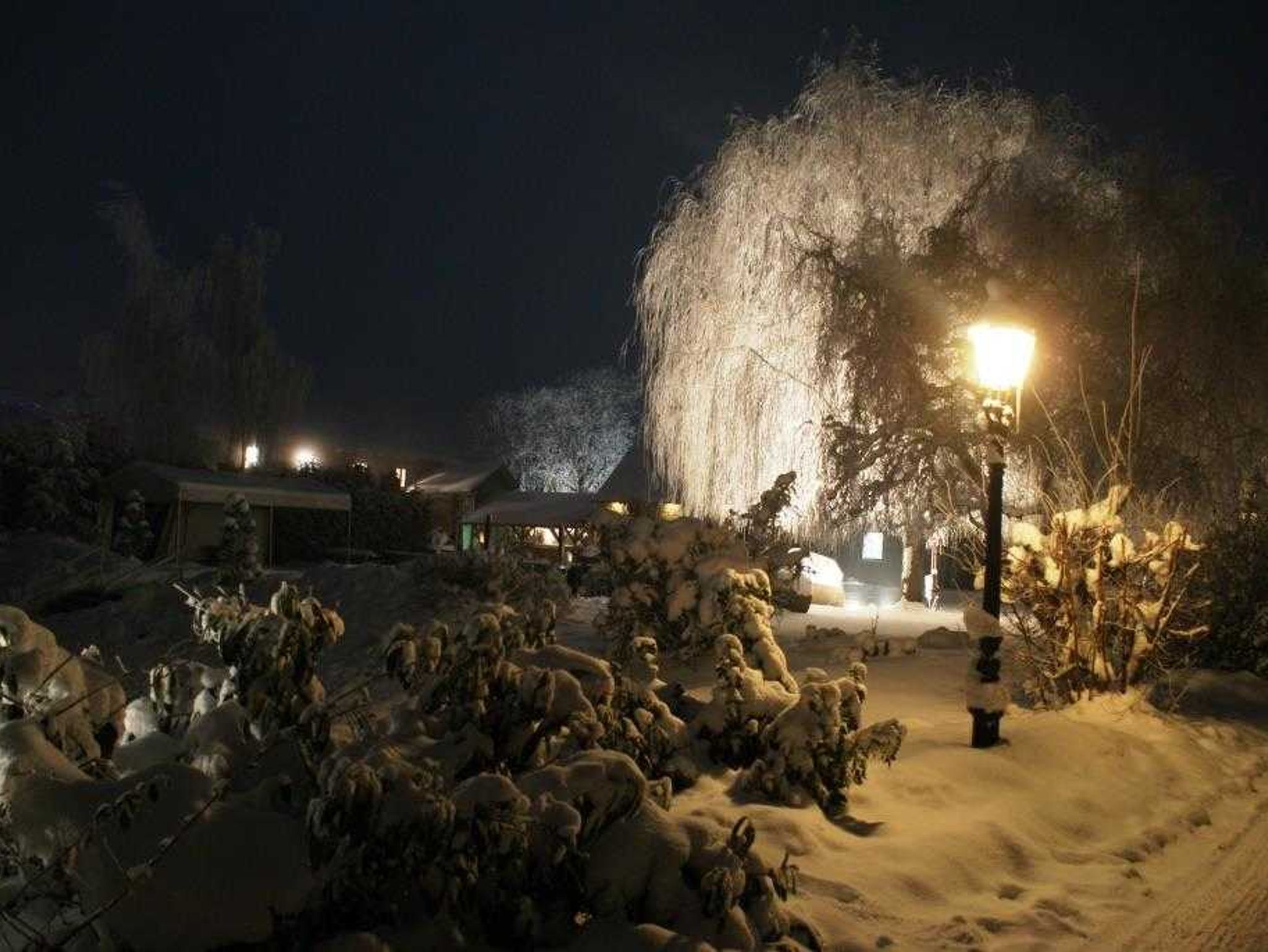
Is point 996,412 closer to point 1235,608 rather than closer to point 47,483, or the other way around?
point 1235,608

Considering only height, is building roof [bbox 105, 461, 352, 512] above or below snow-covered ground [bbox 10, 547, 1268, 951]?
above

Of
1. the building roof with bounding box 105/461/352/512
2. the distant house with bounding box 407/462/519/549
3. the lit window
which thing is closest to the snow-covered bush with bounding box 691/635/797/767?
the building roof with bounding box 105/461/352/512

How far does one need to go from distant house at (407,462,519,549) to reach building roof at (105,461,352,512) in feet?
72.0

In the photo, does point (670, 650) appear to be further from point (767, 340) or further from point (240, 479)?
point (240, 479)

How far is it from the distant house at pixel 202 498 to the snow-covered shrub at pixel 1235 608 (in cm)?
2178

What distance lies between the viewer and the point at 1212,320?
51.4 feet

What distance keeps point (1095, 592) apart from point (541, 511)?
33225 mm

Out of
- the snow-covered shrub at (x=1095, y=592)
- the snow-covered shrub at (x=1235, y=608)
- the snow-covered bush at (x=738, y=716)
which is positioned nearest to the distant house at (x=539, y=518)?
the snow-covered shrub at (x=1235, y=608)

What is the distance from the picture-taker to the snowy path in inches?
209

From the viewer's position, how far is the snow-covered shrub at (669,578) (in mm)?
12227

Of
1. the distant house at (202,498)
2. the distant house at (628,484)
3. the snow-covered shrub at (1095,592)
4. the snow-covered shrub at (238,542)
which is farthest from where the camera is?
the distant house at (628,484)

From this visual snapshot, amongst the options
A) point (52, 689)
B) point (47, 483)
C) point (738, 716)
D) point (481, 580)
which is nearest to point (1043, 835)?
point (738, 716)

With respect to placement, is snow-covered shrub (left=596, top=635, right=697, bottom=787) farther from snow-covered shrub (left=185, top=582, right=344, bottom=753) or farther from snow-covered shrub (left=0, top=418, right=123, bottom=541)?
snow-covered shrub (left=0, top=418, right=123, bottom=541)

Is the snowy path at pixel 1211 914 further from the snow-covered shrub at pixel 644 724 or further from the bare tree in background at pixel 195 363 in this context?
the bare tree in background at pixel 195 363
